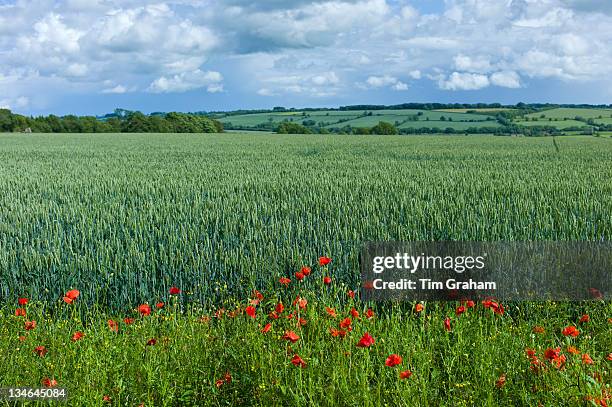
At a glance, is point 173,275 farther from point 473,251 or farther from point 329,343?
point 473,251

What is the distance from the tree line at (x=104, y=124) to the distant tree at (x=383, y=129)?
28.5 metres

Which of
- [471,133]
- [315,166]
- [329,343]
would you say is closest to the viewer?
[329,343]

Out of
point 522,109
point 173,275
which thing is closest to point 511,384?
point 173,275

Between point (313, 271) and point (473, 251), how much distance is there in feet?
6.51

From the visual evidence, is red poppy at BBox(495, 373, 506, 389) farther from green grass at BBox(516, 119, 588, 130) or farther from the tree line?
the tree line

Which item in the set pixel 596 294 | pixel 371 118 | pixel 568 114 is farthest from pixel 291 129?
pixel 596 294

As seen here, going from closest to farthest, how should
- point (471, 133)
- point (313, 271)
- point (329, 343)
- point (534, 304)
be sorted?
point (329, 343), point (534, 304), point (313, 271), point (471, 133)

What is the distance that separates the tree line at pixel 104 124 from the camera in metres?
83.5

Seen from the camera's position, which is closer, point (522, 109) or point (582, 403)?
point (582, 403)

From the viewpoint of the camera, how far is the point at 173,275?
21.2 ft

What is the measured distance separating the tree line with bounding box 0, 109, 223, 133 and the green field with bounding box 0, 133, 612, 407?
77.7 metres

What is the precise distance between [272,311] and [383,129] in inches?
2915

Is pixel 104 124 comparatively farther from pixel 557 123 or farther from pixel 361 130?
pixel 557 123

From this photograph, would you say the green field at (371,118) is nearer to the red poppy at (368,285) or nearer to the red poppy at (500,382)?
the red poppy at (368,285)
